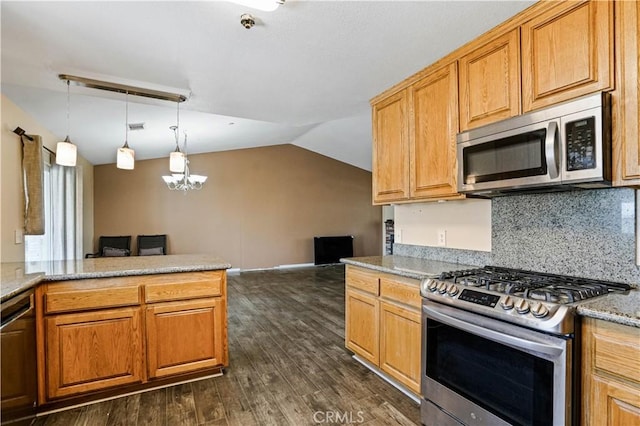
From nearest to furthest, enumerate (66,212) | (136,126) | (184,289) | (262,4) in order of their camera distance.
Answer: (262,4) → (184,289) → (136,126) → (66,212)

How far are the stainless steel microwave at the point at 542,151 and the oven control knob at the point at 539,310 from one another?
0.62 metres

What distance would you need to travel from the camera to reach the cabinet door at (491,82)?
6.25 ft

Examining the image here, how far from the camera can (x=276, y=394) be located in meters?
2.44

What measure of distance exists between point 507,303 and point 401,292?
0.87 metres

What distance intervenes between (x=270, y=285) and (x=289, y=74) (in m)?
4.69

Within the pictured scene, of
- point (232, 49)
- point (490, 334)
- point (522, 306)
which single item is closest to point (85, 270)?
point (232, 49)

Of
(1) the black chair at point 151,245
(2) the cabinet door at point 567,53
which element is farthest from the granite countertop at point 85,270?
(1) the black chair at point 151,245

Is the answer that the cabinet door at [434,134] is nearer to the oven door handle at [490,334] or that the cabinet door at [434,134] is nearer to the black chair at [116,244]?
the oven door handle at [490,334]

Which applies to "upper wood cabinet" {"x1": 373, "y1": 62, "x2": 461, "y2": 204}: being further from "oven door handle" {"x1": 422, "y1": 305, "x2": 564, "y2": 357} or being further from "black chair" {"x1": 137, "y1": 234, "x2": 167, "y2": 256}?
"black chair" {"x1": 137, "y1": 234, "x2": 167, "y2": 256}

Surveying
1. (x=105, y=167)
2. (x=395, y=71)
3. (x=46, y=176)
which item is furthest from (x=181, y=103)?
(x=105, y=167)

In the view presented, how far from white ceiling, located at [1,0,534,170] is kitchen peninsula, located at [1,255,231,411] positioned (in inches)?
58.3

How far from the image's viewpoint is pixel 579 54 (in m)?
1.62

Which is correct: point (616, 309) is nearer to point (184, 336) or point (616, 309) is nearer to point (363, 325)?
point (363, 325)

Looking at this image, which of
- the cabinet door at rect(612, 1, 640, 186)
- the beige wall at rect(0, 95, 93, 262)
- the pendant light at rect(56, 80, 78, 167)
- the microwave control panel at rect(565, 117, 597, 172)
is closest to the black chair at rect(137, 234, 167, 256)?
the beige wall at rect(0, 95, 93, 262)
